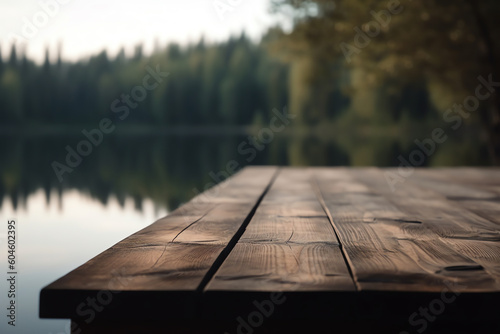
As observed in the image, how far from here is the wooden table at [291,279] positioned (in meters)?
1.33

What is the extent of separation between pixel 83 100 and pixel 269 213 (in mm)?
71348

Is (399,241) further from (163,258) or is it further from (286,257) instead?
(163,258)

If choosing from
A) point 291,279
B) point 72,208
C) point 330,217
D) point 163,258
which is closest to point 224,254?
point 163,258

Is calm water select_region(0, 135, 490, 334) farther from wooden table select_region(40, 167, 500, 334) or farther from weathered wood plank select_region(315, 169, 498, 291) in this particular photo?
weathered wood plank select_region(315, 169, 498, 291)

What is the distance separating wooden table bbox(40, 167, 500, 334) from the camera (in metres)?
1.33

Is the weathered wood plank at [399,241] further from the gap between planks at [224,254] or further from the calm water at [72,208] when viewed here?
the calm water at [72,208]

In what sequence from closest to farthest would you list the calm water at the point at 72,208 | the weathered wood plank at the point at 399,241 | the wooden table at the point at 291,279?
1. the wooden table at the point at 291,279
2. the weathered wood plank at the point at 399,241
3. the calm water at the point at 72,208

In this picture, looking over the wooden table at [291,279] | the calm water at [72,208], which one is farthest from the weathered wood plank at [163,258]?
the calm water at [72,208]

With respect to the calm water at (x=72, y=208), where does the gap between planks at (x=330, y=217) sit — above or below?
above

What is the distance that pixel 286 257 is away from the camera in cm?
170

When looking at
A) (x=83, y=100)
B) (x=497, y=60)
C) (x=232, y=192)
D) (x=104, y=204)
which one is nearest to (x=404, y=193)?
(x=232, y=192)

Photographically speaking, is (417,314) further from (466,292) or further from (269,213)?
(269,213)

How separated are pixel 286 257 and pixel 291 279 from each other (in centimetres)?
25

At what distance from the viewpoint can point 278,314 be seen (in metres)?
1.34
